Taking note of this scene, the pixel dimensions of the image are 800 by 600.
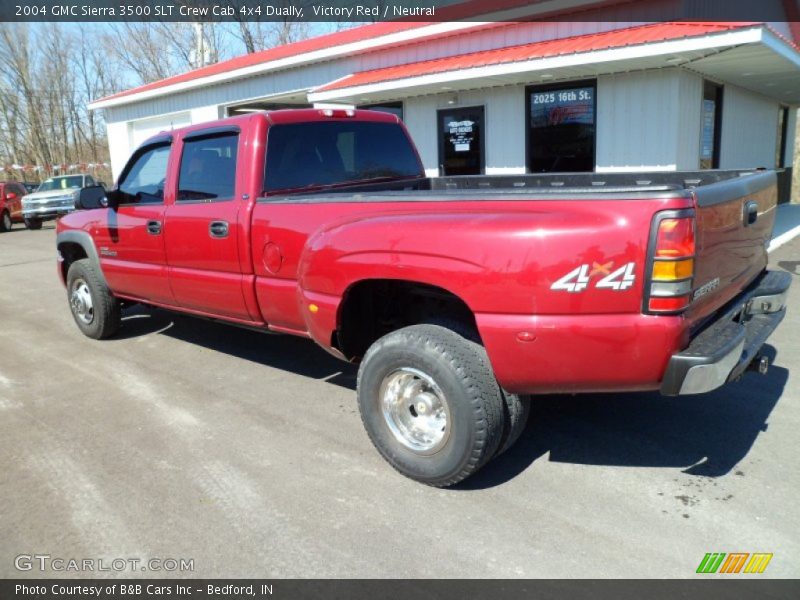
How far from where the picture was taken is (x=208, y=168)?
4.61 meters

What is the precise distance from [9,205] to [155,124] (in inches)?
210

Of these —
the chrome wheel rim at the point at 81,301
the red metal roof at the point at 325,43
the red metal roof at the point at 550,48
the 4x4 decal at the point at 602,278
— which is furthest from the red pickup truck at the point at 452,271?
the red metal roof at the point at 325,43

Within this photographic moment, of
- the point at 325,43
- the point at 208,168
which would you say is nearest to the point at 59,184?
the point at 325,43

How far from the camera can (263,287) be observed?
4.13m

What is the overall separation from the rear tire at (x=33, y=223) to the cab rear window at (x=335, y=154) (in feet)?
63.3

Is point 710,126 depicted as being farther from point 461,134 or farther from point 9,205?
point 9,205

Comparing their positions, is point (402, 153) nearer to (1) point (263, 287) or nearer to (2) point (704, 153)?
(1) point (263, 287)

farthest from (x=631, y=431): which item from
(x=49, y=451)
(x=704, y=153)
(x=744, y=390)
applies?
(x=704, y=153)

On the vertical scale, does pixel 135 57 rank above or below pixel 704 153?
above

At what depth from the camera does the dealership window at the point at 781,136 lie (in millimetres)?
18378

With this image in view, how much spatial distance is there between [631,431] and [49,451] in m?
3.54

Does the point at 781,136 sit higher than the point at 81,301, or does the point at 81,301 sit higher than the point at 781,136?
the point at 781,136

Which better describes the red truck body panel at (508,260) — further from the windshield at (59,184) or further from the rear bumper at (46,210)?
the windshield at (59,184)

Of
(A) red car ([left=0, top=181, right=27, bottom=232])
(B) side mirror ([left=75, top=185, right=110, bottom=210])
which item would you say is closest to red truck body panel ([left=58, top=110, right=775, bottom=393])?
(B) side mirror ([left=75, top=185, right=110, bottom=210])
